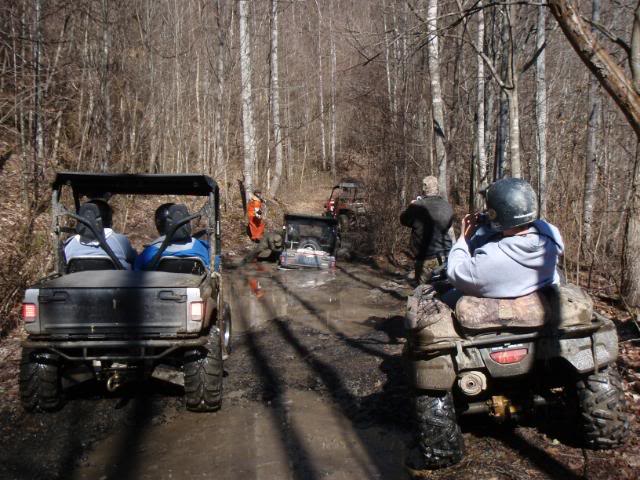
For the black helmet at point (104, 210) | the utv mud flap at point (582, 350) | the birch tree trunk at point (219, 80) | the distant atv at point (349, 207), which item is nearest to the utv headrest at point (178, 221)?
the black helmet at point (104, 210)

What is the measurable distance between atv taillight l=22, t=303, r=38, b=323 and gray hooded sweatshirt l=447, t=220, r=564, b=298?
342 centimetres

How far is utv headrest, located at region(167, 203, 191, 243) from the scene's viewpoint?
238 inches

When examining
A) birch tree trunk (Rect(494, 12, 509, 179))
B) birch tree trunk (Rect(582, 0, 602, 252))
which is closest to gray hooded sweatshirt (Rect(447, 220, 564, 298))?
birch tree trunk (Rect(582, 0, 602, 252))

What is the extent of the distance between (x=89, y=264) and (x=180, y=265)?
88cm

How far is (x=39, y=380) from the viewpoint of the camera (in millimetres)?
5066

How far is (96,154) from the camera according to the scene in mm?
15578

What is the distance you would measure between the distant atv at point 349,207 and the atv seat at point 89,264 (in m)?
12.9

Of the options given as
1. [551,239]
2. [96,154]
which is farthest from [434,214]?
[96,154]

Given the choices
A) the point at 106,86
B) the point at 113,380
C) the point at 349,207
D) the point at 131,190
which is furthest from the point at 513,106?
the point at 349,207

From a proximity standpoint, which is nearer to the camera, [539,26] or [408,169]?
[539,26]

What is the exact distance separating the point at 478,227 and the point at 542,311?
814mm

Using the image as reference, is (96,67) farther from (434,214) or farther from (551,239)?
(551,239)

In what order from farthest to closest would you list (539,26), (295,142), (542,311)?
(295,142)
(539,26)
(542,311)

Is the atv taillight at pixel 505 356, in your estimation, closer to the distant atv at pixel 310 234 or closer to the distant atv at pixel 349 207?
the distant atv at pixel 310 234
